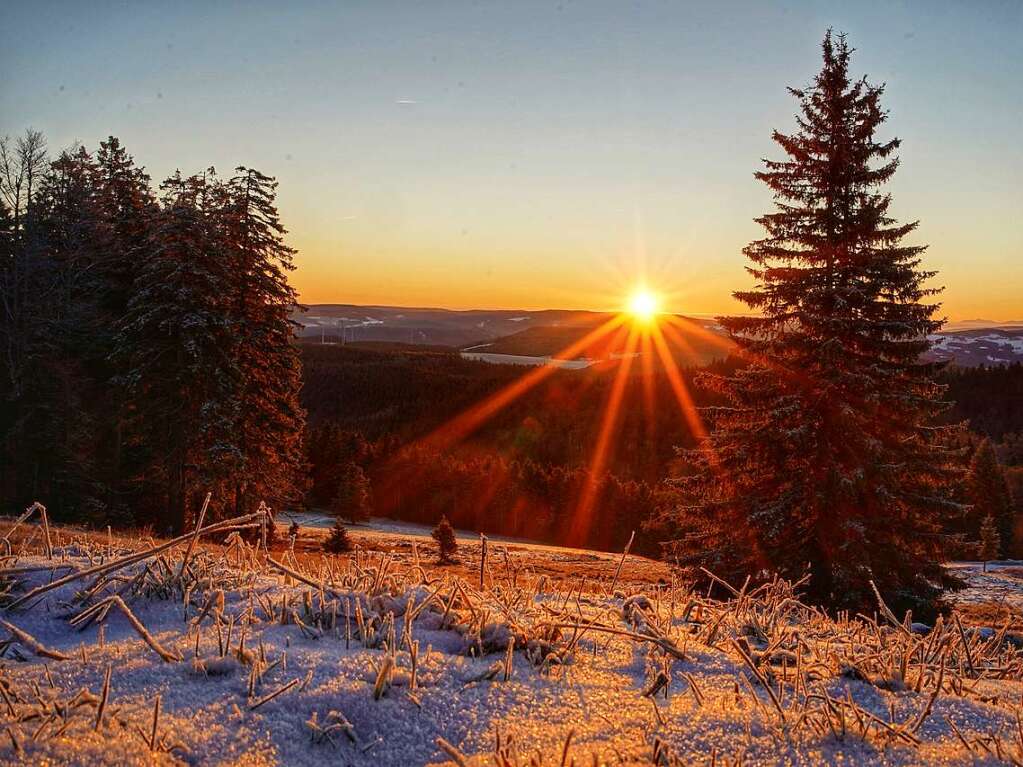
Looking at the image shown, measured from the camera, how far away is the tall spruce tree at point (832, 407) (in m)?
16.0

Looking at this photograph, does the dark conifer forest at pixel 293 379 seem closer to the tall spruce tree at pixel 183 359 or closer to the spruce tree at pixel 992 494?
the tall spruce tree at pixel 183 359

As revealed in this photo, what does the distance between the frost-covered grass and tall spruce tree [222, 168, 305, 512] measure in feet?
79.3

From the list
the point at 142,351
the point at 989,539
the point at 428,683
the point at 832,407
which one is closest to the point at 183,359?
the point at 142,351

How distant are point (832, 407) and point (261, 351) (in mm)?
20566

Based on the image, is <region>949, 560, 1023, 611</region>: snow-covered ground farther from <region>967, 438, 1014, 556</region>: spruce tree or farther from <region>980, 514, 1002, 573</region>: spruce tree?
<region>967, 438, 1014, 556</region>: spruce tree

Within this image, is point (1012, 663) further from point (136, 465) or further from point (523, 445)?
point (523, 445)

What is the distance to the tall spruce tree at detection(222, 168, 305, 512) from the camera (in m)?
26.4

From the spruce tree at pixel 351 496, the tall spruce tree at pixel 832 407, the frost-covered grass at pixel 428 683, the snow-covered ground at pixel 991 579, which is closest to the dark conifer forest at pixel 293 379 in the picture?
the tall spruce tree at pixel 832 407

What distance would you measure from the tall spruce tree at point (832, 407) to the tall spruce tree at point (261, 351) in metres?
16.6

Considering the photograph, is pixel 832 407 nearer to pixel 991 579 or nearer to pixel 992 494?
pixel 991 579

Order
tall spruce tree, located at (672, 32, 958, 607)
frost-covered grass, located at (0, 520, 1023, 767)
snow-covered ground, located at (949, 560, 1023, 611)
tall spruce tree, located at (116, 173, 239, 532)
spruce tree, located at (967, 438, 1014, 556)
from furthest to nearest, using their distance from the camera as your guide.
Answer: spruce tree, located at (967, 438, 1014, 556), snow-covered ground, located at (949, 560, 1023, 611), tall spruce tree, located at (116, 173, 239, 532), tall spruce tree, located at (672, 32, 958, 607), frost-covered grass, located at (0, 520, 1023, 767)

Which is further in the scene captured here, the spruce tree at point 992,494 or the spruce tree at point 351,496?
the spruce tree at point 351,496

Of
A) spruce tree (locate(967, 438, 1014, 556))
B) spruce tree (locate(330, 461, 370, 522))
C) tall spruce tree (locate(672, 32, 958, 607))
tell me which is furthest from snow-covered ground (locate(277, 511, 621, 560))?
tall spruce tree (locate(672, 32, 958, 607))

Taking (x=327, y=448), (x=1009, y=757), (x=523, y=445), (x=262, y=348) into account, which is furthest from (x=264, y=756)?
(x=523, y=445)
